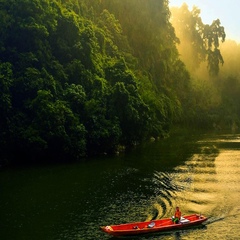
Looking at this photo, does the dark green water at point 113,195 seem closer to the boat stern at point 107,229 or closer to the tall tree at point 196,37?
the boat stern at point 107,229

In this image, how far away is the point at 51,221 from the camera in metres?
24.4

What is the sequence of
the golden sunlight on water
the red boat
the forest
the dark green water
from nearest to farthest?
the red boat, the dark green water, the golden sunlight on water, the forest

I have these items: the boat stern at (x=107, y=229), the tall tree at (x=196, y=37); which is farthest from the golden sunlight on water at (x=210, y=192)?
the tall tree at (x=196, y=37)

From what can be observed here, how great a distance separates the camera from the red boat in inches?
871

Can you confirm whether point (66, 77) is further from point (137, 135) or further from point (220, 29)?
point (220, 29)

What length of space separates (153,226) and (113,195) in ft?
25.7

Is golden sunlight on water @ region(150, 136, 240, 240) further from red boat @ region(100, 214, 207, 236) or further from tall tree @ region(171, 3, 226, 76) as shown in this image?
tall tree @ region(171, 3, 226, 76)

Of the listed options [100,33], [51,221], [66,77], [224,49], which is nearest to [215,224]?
[51,221]

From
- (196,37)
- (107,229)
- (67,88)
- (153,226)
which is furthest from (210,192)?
(196,37)

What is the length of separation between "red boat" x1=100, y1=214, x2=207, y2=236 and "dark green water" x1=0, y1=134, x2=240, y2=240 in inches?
17.9

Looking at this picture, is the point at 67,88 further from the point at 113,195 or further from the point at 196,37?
the point at 196,37

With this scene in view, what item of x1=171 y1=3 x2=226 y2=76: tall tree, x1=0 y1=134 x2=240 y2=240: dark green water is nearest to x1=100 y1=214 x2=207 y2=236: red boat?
x1=0 y1=134 x2=240 y2=240: dark green water

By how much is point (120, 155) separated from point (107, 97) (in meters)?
8.62

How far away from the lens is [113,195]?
30.4 meters
